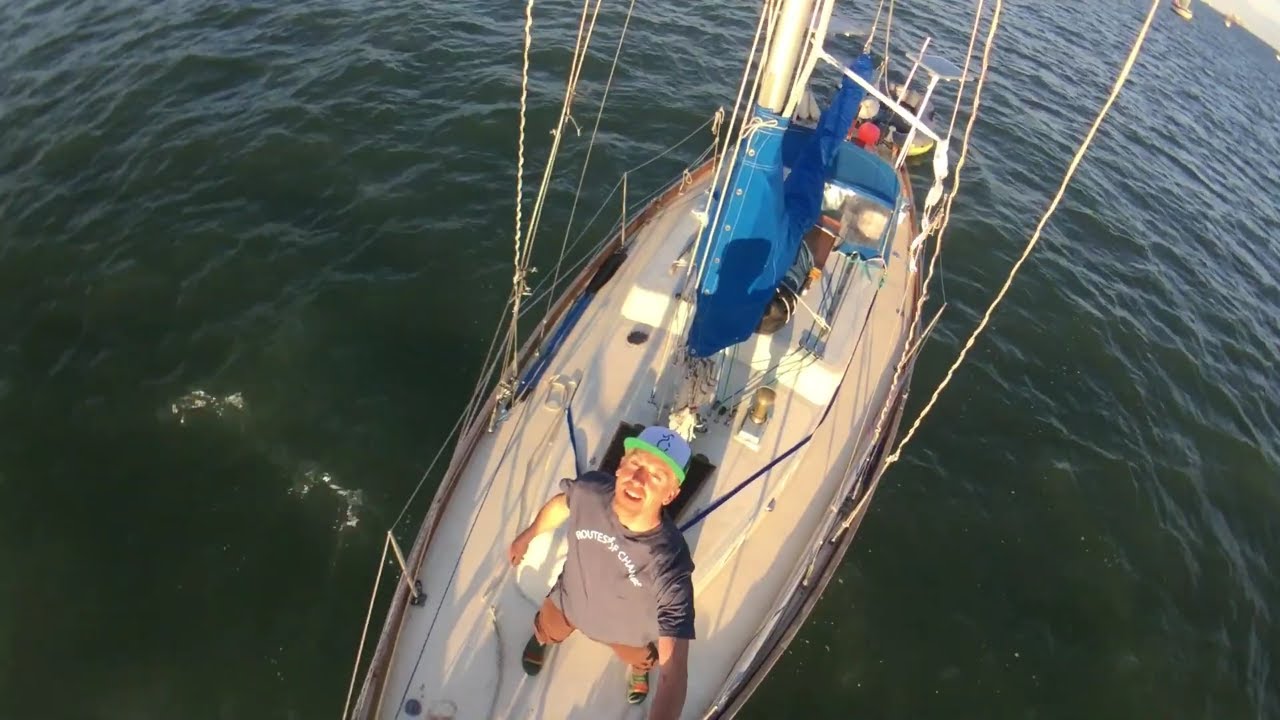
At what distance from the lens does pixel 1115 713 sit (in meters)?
7.92

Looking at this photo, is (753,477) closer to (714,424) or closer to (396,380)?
(714,424)

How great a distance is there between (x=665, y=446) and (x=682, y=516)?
2.18m

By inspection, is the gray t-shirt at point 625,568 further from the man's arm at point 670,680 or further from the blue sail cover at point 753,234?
the blue sail cover at point 753,234

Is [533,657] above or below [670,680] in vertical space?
below

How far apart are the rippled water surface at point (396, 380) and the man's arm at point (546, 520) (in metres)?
3.07

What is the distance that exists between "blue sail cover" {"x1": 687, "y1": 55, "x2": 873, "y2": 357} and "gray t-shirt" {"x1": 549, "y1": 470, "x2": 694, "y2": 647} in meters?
2.88

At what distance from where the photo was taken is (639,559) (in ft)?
15.2

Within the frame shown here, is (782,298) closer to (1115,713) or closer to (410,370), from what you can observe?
(410,370)

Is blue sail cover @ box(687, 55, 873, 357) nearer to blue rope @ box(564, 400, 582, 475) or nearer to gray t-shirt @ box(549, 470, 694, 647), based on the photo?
blue rope @ box(564, 400, 582, 475)

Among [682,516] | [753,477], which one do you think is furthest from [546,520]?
[753,477]

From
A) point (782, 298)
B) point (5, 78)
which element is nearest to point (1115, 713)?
point (782, 298)

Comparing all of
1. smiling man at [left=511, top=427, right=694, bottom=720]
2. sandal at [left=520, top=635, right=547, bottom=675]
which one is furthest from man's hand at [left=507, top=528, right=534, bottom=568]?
sandal at [left=520, top=635, right=547, bottom=675]

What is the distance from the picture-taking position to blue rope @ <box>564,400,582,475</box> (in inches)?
269

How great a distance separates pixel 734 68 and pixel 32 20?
1623 cm
